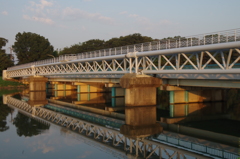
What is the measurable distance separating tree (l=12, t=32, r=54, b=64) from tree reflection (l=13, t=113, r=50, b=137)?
78055mm

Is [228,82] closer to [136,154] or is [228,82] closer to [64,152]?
[136,154]

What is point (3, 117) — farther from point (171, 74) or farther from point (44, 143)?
point (171, 74)

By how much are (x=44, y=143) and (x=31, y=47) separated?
92.2 m

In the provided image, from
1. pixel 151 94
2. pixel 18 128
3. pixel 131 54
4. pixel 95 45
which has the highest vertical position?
pixel 95 45

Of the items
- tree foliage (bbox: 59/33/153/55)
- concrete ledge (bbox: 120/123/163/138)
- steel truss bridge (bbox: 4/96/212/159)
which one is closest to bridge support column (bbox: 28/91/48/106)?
steel truss bridge (bbox: 4/96/212/159)

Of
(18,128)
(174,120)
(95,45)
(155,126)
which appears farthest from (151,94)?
(95,45)

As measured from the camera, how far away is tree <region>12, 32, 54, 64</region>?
344ft

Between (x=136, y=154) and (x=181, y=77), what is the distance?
→ 1676cm

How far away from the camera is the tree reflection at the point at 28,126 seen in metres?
22.4

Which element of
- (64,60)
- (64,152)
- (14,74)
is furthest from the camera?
(14,74)

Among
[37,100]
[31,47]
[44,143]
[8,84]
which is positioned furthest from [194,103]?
[31,47]

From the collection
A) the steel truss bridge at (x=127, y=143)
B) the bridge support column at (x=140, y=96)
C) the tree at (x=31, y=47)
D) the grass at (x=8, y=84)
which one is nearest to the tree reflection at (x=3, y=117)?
the steel truss bridge at (x=127, y=143)

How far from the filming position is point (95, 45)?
347 feet

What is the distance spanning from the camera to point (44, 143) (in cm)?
1889
